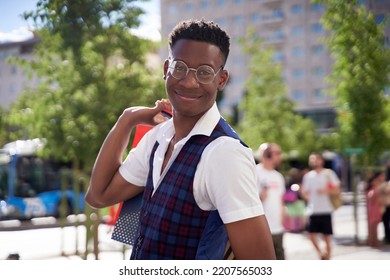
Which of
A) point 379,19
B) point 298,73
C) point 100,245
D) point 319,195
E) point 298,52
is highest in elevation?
point 298,52

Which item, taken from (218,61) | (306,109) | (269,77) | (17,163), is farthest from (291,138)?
(218,61)

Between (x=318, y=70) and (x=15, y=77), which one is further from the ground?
(x=318, y=70)

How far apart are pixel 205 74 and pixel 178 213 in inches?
13.5

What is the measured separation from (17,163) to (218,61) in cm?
1131

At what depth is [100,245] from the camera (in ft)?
20.4

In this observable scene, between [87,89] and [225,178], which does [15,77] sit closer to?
[87,89]

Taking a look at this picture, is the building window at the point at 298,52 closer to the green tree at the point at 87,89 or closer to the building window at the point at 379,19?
the green tree at the point at 87,89

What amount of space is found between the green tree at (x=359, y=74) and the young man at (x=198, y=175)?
3.47 metres

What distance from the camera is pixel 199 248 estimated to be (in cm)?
152

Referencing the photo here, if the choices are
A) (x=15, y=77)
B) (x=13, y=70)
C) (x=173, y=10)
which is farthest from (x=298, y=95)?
(x=173, y=10)

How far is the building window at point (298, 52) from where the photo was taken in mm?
25094

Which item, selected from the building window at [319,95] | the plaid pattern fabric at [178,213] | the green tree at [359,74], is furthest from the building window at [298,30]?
the plaid pattern fabric at [178,213]

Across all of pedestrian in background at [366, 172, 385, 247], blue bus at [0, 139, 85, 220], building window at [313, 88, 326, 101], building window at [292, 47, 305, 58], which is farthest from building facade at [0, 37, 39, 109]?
building window at [292, 47, 305, 58]

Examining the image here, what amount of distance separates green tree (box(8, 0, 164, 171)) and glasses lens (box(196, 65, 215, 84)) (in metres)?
3.71
